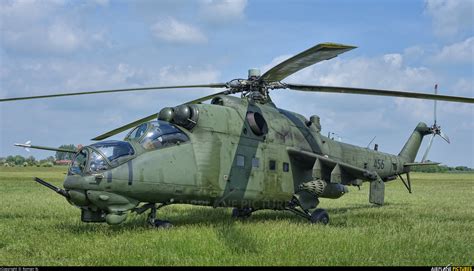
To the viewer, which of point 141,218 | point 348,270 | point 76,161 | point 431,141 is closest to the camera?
point 348,270

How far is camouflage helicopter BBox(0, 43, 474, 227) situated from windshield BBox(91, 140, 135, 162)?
2 centimetres

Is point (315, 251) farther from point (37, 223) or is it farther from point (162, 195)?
point (37, 223)

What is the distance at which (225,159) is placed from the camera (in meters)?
11.5

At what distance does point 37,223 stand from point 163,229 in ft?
13.8

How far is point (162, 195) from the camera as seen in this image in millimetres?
10422

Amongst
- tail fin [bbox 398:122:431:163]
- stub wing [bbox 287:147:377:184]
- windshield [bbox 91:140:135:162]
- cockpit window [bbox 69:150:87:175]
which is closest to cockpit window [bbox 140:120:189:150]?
windshield [bbox 91:140:135:162]

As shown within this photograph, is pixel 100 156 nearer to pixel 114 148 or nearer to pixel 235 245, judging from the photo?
pixel 114 148

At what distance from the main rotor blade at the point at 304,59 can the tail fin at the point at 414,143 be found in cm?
941

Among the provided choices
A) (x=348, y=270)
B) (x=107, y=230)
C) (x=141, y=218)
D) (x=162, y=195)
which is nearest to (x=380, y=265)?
(x=348, y=270)

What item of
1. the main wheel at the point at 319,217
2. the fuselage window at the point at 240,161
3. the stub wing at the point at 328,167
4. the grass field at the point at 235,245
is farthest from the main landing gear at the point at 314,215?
the fuselage window at the point at 240,161

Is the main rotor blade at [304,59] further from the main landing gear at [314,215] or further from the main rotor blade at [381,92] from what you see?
the main landing gear at [314,215]

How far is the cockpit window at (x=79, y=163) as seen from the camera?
9680 mm

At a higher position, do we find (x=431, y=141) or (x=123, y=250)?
(x=431, y=141)

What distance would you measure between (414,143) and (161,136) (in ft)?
41.7
